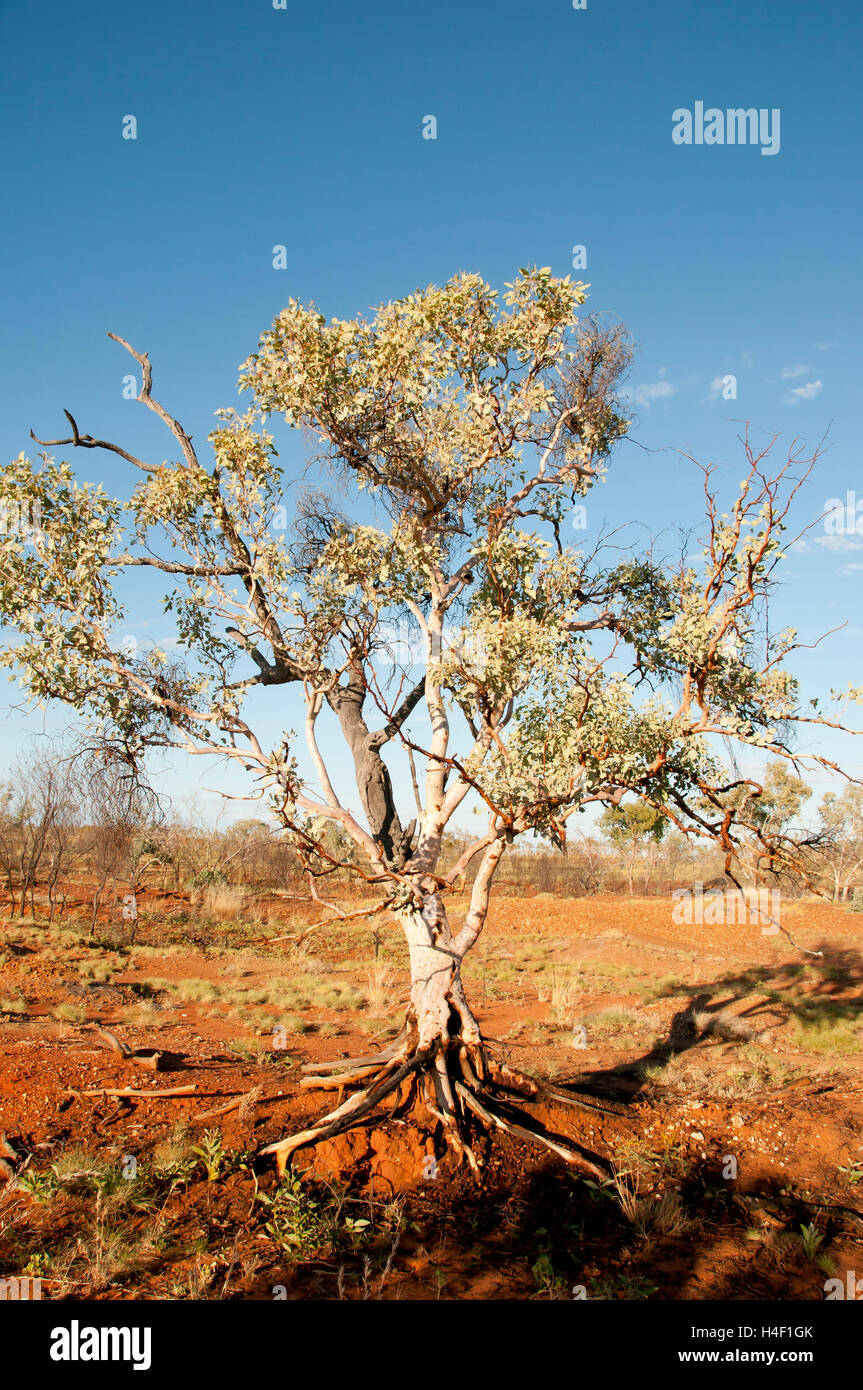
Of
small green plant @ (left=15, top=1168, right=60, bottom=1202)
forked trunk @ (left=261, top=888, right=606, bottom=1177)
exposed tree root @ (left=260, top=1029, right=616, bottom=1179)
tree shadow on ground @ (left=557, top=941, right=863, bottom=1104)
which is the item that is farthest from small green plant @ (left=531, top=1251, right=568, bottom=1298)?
tree shadow on ground @ (left=557, top=941, right=863, bottom=1104)

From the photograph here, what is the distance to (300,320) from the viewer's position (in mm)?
7129

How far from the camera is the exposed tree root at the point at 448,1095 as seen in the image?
6.35 m

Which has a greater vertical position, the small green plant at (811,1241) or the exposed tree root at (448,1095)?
the exposed tree root at (448,1095)

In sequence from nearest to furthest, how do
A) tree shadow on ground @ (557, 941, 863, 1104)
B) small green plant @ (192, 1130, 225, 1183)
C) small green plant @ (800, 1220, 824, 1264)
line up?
small green plant @ (800, 1220, 824, 1264) < small green plant @ (192, 1130, 225, 1183) < tree shadow on ground @ (557, 941, 863, 1104)

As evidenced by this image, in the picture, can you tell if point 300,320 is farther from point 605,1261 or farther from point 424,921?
point 605,1261

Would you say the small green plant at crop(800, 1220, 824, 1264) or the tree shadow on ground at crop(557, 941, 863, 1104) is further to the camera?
the tree shadow on ground at crop(557, 941, 863, 1104)

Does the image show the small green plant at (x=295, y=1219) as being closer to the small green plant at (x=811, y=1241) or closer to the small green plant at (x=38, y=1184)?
the small green plant at (x=38, y=1184)

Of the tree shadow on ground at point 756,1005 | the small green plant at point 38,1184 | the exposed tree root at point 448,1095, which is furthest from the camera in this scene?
the tree shadow on ground at point 756,1005

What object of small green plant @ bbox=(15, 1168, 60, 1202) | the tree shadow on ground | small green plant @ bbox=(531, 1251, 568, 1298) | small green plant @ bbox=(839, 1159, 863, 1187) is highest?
small green plant @ bbox=(15, 1168, 60, 1202)

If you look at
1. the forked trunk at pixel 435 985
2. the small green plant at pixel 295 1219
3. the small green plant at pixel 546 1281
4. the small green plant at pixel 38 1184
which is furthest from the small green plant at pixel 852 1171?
the small green plant at pixel 38 1184

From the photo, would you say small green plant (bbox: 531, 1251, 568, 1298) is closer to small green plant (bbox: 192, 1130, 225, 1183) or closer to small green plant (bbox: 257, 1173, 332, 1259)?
small green plant (bbox: 257, 1173, 332, 1259)

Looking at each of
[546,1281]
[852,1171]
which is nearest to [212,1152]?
[546,1281]

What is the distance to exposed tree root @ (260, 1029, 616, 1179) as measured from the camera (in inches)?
250
